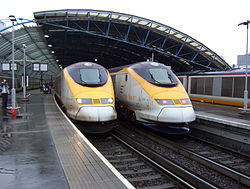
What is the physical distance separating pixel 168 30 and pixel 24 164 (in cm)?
2804

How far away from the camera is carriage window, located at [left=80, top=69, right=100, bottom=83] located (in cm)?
1048

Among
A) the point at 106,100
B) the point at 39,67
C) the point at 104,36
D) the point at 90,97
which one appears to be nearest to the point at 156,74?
the point at 106,100

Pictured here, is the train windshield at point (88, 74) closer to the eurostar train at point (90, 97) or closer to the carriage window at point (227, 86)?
the eurostar train at point (90, 97)

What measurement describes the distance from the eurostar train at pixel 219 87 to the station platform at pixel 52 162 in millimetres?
11073

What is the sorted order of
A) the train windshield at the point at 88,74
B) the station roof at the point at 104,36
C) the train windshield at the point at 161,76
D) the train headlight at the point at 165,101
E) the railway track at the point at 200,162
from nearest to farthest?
the railway track at the point at 200,162 → the train headlight at the point at 165,101 → the train windshield at the point at 88,74 → the train windshield at the point at 161,76 → the station roof at the point at 104,36

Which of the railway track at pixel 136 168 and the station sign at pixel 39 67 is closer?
the railway track at pixel 136 168

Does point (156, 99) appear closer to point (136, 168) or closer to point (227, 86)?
point (136, 168)

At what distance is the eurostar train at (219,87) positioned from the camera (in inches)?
578

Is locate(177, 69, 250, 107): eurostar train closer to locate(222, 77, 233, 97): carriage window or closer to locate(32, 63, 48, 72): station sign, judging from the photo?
locate(222, 77, 233, 97): carriage window

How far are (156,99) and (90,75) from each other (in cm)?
331

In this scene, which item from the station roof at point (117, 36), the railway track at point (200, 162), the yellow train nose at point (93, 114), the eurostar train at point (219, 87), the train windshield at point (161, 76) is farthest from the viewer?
the station roof at point (117, 36)

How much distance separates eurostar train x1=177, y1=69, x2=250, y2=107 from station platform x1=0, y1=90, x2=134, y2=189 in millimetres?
11073

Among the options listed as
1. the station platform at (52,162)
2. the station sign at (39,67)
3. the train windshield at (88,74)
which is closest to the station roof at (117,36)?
the station sign at (39,67)

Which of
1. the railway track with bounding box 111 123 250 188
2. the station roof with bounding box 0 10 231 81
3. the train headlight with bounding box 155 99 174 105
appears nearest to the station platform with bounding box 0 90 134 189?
the railway track with bounding box 111 123 250 188
